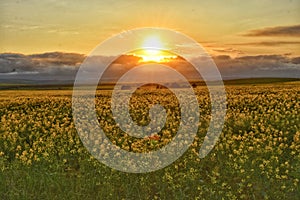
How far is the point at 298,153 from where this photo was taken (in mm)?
10867

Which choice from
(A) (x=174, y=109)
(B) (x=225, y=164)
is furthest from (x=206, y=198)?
(A) (x=174, y=109)

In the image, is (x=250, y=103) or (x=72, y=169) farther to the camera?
(x=250, y=103)

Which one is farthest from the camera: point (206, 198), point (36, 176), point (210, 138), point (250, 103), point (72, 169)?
point (250, 103)

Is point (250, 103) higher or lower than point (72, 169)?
higher

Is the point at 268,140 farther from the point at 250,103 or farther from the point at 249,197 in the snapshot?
the point at 250,103

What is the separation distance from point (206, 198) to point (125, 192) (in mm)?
1657

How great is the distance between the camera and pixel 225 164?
10344mm

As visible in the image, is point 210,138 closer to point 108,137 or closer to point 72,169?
point 108,137

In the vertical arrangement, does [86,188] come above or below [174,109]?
below

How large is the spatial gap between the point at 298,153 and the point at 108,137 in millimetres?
4732

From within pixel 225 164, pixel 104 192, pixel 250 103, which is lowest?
pixel 104 192

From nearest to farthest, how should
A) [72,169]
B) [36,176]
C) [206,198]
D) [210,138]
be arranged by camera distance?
1. [206,198]
2. [36,176]
3. [72,169]
4. [210,138]

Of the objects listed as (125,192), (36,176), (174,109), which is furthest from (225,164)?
(174,109)

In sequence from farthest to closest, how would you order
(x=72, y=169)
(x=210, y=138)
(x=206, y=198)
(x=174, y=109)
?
(x=174, y=109), (x=210, y=138), (x=72, y=169), (x=206, y=198)
